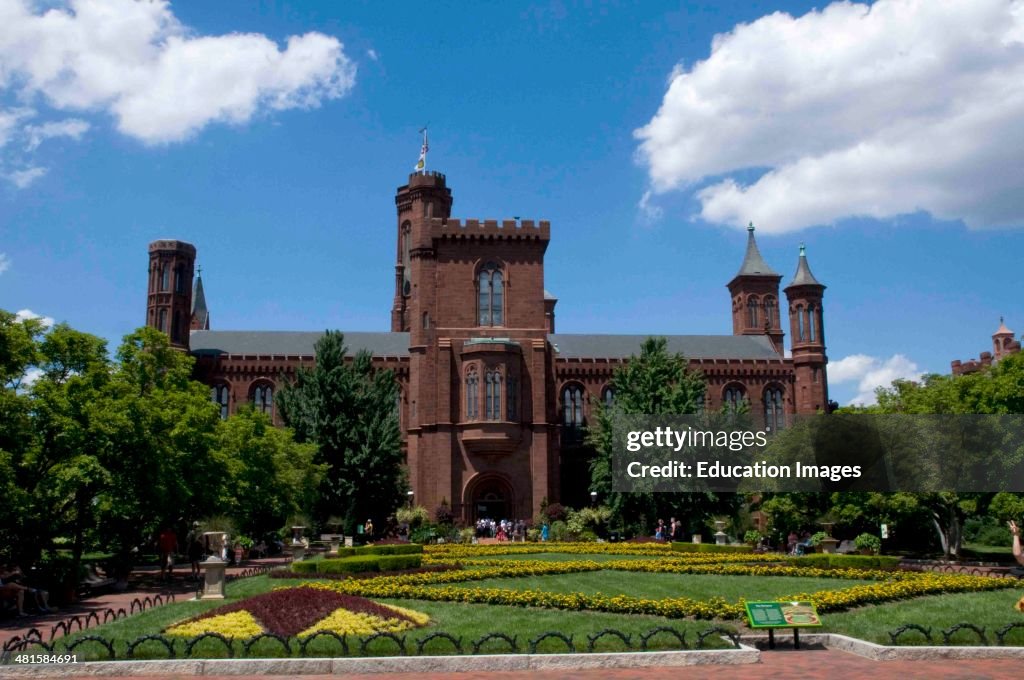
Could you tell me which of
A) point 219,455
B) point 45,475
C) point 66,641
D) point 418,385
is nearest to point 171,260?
point 418,385

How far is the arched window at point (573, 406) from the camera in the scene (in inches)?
2643

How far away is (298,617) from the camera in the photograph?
50.7ft

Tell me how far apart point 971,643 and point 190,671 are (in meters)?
11.9

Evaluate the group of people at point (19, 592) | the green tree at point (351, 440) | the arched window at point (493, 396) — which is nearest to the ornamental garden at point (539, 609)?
the group of people at point (19, 592)

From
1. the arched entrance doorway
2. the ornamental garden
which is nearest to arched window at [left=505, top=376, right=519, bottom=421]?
the arched entrance doorway

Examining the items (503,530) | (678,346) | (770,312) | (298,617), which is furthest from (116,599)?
(770,312)

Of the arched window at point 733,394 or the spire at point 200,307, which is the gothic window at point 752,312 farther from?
the spire at point 200,307

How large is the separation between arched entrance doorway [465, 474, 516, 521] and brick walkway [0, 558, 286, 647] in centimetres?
1926

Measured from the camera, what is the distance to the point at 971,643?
1448 cm

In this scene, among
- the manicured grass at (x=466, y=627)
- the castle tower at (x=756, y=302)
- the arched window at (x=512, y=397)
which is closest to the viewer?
the manicured grass at (x=466, y=627)

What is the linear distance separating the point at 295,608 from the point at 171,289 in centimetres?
5436

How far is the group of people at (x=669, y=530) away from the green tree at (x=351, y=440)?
50.3 feet

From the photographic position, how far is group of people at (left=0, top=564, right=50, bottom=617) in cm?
1925

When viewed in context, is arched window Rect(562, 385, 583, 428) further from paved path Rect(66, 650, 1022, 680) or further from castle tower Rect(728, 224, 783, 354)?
paved path Rect(66, 650, 1022, 680)
